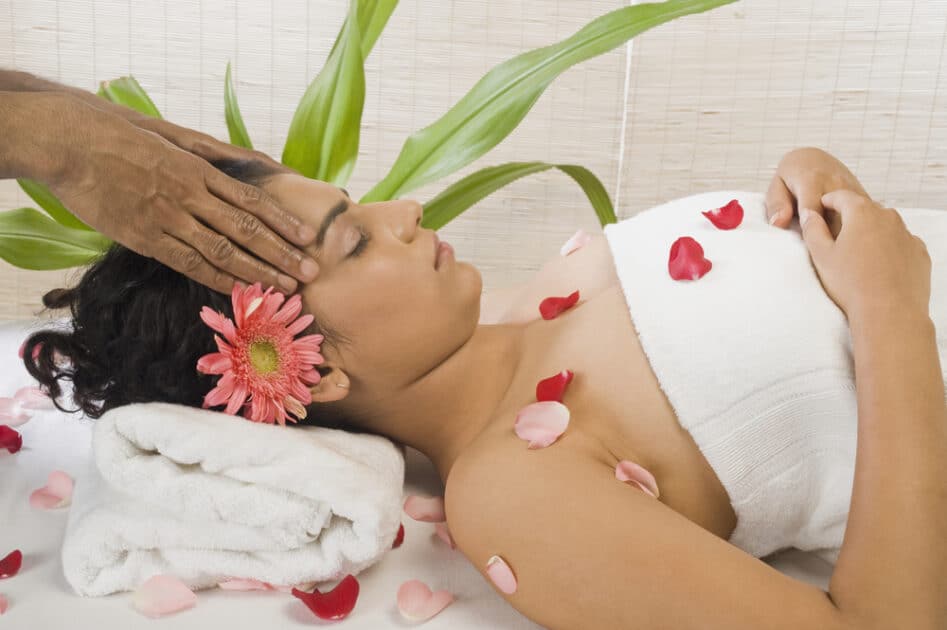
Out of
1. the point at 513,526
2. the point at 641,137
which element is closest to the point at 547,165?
the point at 641,137

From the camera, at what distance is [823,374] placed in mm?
1218

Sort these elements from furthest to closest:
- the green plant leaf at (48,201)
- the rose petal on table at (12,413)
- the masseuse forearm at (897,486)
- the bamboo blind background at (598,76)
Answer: the bamboo blind background at (598,76)
the green plant leaf at (48,201)
the rose petal on table at (12,413)
the masseuse forearm at (897,486)

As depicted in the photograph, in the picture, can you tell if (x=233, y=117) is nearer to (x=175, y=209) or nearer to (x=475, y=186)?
(x=475, y=186)

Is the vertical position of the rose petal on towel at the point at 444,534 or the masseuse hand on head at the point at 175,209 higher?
the masseuse hand on head at the point at 175,209

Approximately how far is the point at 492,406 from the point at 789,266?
469mm

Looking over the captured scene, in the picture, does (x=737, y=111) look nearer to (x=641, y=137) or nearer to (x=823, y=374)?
(x=641, y=137)

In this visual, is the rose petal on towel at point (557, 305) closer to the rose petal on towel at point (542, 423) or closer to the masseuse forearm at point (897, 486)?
the rose petal on towel at point (542, 423)

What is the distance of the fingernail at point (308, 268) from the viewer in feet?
4.19

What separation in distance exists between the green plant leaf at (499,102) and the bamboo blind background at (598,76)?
1.86ft

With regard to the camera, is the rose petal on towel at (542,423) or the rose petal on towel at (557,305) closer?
the rose petal on towel at (542,423)

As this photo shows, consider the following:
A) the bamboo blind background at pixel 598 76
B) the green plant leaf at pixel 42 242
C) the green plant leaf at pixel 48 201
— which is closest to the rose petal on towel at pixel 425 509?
the green plant leaf at pixel 42 242

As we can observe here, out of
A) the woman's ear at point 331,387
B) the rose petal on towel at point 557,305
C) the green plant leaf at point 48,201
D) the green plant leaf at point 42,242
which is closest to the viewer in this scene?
the woman's ear at point 331,387

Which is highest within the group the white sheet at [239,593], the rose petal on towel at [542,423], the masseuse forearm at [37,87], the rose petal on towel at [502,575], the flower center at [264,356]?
the masseuse forearm at [37,87]

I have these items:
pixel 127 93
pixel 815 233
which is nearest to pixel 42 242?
pixel 127 93
